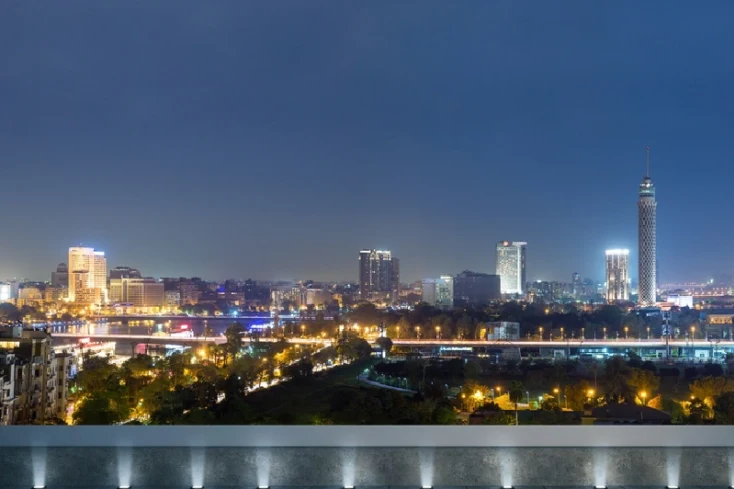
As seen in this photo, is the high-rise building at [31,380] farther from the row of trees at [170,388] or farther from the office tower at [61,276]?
the office tower at [61,276]

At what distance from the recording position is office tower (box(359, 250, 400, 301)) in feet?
102

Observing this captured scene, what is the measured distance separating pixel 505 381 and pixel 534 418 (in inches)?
193

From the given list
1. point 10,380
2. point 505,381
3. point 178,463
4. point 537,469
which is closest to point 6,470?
point 178,463

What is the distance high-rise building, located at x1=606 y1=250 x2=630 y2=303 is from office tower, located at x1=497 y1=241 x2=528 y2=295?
20987 mm

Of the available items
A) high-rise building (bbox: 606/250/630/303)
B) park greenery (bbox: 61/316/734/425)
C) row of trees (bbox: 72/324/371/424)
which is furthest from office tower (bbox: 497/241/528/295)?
high-rise building (bbox: 606/250/630/303)

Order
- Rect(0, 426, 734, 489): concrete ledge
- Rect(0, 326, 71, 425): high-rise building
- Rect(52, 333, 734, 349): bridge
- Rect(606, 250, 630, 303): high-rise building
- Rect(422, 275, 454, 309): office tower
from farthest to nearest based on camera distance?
1. Rect(606, 250, 630, 303): high-rise building
2. Rect(422, 275, 454, 309): office tower
3. Rect(52, 333, 734, 349): bridge
4. Rect(0, 326, 71, 425): high-rise building
5. Rect(0, 426, 734, 489): concrete ledge

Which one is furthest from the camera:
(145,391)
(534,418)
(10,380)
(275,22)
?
(145,391)

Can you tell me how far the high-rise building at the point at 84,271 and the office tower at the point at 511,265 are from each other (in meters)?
6.96

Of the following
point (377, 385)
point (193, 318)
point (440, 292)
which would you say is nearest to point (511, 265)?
point (377, 385)

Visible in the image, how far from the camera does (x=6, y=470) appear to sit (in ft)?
7.84

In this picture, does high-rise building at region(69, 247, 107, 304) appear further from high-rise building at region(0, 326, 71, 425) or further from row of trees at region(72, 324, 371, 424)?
high-rise building at region(0, 326, 71, 425)

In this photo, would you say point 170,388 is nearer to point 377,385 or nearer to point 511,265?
point 377,385

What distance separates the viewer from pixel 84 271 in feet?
48.3

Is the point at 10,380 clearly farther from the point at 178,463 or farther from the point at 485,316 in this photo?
the point at 485,316
